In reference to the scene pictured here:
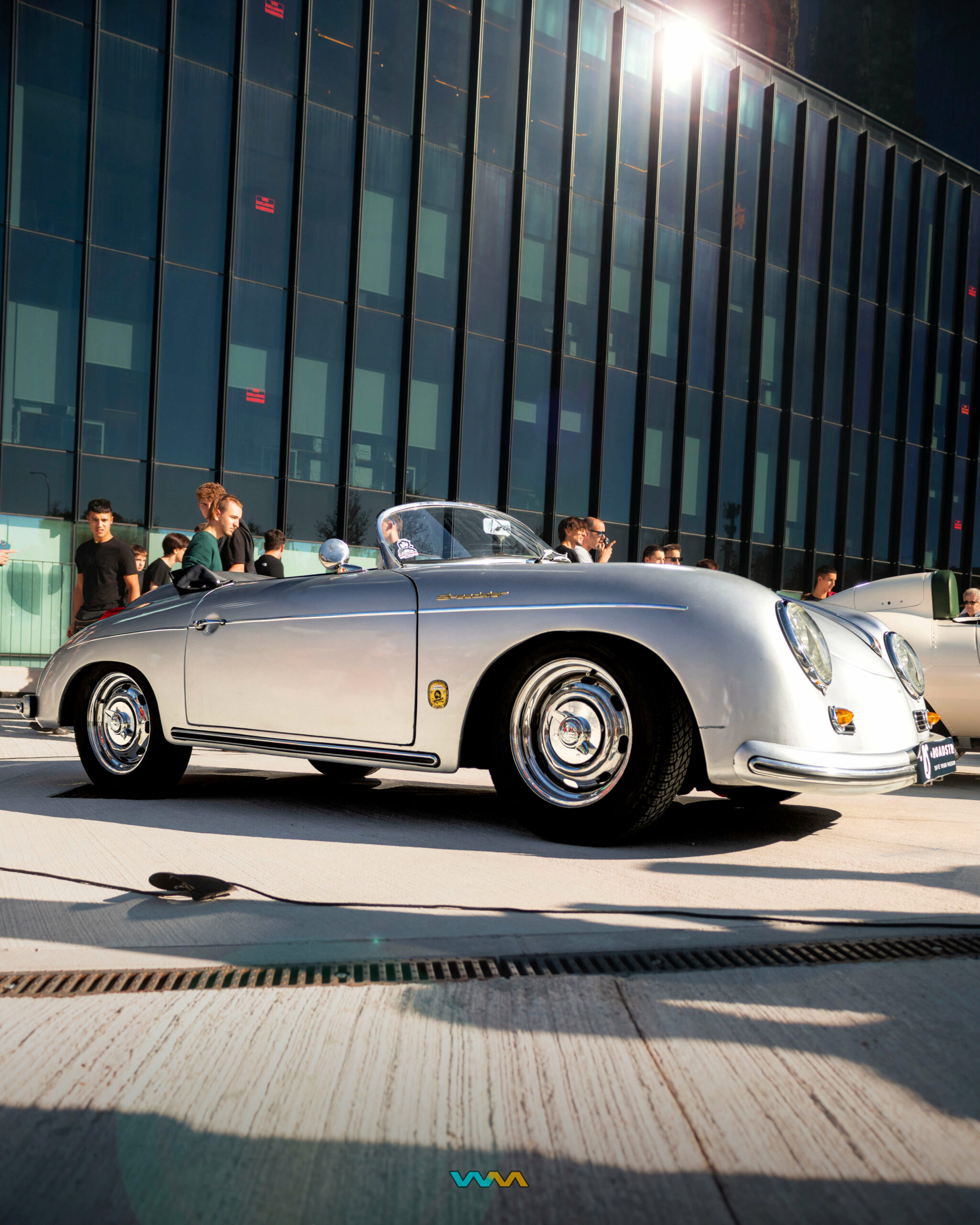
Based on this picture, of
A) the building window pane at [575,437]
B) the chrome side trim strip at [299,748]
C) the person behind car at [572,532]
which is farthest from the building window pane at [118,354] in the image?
the chrome side trim strip at [299,748]

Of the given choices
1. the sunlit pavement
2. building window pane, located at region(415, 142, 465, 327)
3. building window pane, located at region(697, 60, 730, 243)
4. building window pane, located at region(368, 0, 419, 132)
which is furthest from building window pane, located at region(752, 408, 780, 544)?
the sunlit pavement

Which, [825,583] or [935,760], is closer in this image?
[935,760]

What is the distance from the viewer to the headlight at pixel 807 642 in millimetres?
3488

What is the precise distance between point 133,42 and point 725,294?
12.8 meters

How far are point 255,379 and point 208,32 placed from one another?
17.9 ft

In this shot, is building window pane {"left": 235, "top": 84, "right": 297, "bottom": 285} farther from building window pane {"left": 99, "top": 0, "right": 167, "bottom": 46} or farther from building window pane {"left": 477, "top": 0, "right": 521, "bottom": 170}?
building window pane {"left": 477, "top": 0, "right": 521, "bottom": 170}

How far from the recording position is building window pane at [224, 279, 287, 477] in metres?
15.7

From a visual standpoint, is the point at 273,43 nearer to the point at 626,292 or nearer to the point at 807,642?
the point at 626,292

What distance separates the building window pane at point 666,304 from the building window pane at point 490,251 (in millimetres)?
3788

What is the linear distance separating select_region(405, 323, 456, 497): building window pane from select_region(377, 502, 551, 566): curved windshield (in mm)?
12707

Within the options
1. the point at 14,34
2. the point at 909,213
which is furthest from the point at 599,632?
the point at 909,213

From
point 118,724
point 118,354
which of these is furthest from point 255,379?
point 118,724

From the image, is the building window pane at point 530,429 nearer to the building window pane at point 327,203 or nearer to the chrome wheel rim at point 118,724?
the building window pane at point 327,203

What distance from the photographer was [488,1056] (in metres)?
1.86
